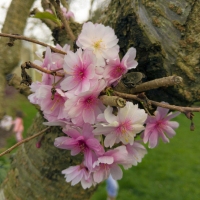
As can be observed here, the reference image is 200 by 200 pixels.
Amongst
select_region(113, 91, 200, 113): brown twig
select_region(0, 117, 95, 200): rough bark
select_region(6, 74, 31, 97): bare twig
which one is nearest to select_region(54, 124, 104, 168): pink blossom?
select_region(113, 91, 200, 113): brown twig

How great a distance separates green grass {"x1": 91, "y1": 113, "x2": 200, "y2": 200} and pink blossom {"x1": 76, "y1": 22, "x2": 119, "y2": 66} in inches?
118

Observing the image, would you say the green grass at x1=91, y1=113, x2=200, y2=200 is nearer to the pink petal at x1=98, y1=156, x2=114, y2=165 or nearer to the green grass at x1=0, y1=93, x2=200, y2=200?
the green grass at x1=0, y1=93, x2=200, y2=200

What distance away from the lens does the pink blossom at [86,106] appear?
2.07ft

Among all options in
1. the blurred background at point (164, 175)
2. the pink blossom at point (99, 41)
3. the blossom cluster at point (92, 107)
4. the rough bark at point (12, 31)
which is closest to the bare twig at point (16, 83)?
the rough bark at point (12, 31)

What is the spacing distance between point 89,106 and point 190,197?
3.25 meters

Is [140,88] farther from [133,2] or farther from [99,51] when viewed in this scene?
[133,2]

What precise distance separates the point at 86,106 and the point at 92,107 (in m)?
0.02

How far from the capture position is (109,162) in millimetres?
663

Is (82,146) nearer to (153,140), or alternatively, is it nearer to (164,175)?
(153,140)

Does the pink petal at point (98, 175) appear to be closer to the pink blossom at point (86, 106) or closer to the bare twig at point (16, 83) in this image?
the pink blossom at point (86, 106)

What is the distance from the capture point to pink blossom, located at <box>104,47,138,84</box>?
2.23 ft

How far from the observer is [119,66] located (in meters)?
0.70

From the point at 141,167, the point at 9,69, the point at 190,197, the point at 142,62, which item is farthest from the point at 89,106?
the point at 141,167

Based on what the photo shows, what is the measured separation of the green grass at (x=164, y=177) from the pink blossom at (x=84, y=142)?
2.90 m
